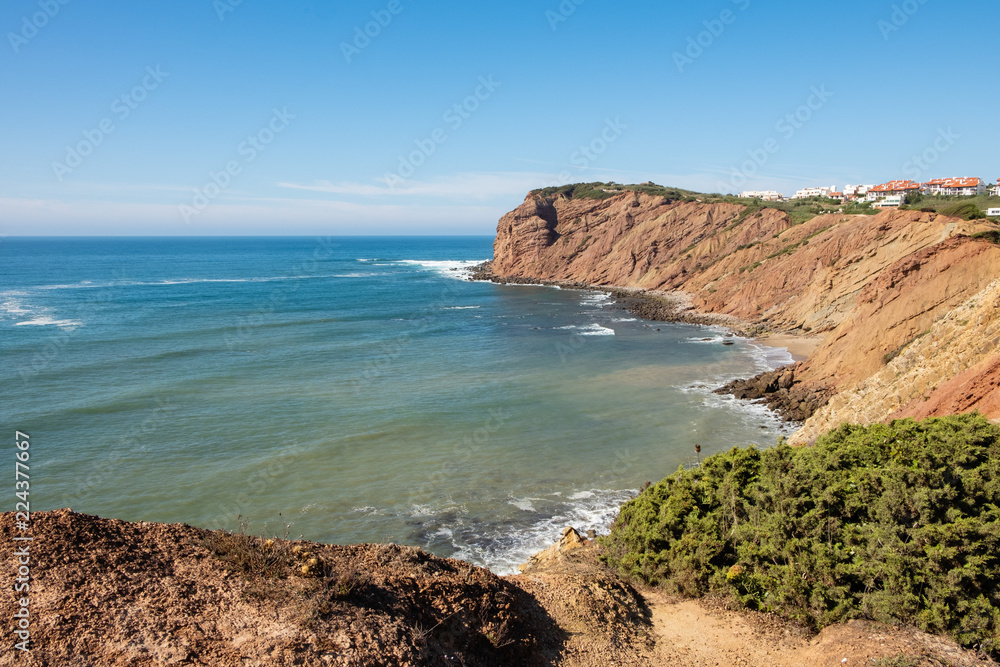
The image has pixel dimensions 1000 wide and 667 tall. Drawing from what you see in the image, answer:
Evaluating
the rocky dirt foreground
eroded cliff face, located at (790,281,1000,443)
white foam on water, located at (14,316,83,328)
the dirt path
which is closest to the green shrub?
eroded cliff face, located at (790,281,1000,443)

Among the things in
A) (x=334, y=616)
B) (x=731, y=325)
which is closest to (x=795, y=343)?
(x=731, y=325)

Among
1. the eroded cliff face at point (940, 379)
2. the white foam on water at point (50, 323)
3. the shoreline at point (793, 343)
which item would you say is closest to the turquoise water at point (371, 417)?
the white foam on water at point (50, 323)

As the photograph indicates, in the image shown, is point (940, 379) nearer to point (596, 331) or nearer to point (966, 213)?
point (966, 213)

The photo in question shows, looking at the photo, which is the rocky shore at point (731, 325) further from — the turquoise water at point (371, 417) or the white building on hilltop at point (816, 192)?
the white building on hilltop at point (816, 192)

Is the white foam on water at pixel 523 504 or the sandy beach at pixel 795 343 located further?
the sandy beach at pixel 795 343

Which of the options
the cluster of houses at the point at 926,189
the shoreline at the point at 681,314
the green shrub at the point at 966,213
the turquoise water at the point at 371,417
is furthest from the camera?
the cluster of houses at the point at 926,189

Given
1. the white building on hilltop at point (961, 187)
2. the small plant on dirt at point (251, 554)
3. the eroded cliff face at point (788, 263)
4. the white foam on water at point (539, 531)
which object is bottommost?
the white foam on water at point (539, 531)

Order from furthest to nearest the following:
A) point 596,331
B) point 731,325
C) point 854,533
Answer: point 731,325 < point 596,331 < point 854,533
